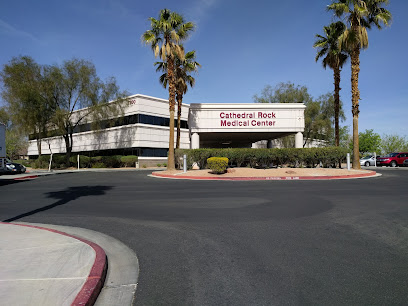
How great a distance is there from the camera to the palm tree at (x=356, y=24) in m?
22.3

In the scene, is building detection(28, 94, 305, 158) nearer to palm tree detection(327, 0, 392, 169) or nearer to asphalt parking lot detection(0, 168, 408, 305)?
palm tree detection(327, 0, 392, 169)

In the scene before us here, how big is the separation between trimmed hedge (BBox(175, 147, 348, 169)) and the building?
431 cm

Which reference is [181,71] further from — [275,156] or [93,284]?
[93,284]

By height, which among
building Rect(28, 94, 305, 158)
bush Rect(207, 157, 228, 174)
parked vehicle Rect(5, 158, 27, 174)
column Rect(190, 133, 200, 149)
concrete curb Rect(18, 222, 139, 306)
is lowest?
concrete curb Rect(18, 222, 139, 306)

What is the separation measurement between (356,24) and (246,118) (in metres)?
11.7

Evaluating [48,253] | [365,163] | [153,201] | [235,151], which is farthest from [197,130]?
[48,253]

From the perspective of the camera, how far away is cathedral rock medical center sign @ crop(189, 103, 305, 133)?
1114 inches

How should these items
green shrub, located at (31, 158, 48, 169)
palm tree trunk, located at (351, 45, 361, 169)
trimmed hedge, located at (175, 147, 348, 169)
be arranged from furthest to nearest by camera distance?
green shrub, located at (31, 158, 48, 169) → trimmed hedge, located at (175, 147, 348, 169) → palm tree trunk, located at (351, 45, 361, 169)

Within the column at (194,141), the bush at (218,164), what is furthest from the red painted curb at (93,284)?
the column at (194,141)

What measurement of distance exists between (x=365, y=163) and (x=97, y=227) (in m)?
37.0

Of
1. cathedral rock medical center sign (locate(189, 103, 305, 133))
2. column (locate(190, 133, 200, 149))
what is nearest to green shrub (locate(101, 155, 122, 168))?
column (locate(190, 133, 200, 149))

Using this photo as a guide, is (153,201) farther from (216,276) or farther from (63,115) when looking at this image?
(63,115)

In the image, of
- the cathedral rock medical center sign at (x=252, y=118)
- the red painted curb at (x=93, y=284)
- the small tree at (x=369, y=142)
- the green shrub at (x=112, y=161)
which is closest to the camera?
the red painted curb at (x=93, y=284)

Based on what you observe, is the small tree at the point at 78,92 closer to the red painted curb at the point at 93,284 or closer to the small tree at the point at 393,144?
the red painted curb at the point at 93,284
